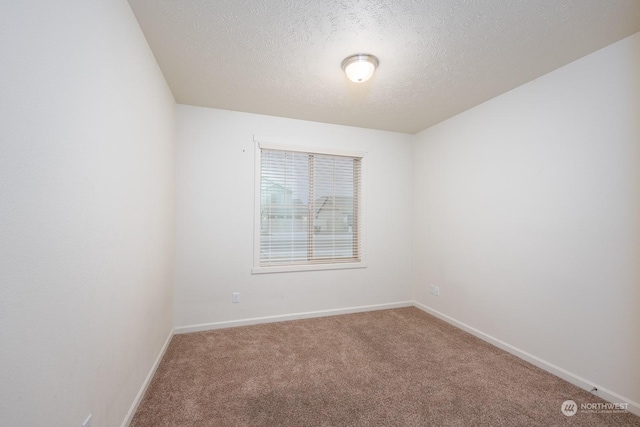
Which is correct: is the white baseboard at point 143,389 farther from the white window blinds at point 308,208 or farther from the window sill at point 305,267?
the white window blinds at point 308,208

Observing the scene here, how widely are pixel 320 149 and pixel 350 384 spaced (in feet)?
8.66

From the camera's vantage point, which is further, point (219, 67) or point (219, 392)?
point (219, 67)

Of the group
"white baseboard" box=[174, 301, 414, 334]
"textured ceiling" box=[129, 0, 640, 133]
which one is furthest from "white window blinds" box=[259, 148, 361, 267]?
"textured ceiling" box=[129, 0, 640, 133]

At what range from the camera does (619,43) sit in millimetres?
1821

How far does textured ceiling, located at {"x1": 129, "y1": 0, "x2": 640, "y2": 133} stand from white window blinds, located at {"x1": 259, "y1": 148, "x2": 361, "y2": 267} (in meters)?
0.89

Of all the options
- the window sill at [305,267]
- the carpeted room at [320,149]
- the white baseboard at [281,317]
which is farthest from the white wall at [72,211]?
the window sill at [305,267]

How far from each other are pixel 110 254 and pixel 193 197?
166 centimetres

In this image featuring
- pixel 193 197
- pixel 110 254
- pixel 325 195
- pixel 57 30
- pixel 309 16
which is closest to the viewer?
pixel 57 30

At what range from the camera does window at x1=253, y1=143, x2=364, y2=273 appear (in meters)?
3.26

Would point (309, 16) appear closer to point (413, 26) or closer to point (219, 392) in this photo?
point (413, 26)

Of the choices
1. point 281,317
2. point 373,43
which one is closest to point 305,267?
point 281,317

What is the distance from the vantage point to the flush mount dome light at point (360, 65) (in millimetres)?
2015

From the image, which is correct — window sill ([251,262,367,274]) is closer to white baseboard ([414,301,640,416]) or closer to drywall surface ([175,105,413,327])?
drywall surface ([175,105,413,327])

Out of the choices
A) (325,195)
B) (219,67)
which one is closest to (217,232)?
(325,195)
